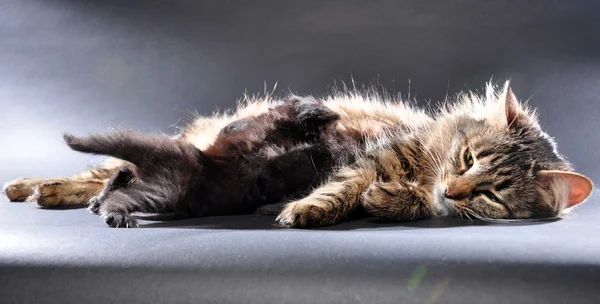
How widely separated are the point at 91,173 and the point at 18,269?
118 centimetres

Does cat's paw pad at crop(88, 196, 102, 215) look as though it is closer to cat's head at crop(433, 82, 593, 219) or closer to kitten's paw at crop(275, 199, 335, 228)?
kitten's paw at crop(275, 199, 335, 228)

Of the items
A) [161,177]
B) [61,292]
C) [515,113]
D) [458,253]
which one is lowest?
[61,292]

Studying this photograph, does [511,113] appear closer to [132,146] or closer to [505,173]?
[505,173]

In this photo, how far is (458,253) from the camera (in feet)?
5.53

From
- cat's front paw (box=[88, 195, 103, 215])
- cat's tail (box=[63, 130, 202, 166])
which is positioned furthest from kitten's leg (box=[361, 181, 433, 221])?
cat's front paw (box=[88, 195, 103, 215])

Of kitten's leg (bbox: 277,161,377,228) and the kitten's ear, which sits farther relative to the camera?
the kitten's ear

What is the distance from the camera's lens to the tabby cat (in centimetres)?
213

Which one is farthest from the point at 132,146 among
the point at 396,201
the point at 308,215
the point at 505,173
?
the point at 505,173

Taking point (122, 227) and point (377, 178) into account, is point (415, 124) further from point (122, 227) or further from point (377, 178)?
point (122, 227)

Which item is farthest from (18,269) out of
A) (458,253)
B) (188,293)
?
(458,253)

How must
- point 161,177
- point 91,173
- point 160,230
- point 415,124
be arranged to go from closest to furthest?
point 160,230 → point 161,177 → point 415,124 → point 91,173

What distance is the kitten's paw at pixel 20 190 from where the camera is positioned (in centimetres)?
263

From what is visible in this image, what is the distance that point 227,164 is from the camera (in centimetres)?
229

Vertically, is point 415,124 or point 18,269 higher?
point 415,124
